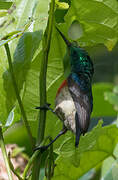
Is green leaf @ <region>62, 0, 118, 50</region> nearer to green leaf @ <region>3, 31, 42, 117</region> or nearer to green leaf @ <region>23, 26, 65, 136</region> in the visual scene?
green leaf @ <region>23, 26, 65, 136</region>

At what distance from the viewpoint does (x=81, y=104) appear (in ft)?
5.12

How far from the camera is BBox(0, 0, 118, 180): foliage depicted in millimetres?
1125

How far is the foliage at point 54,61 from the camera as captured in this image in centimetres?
112

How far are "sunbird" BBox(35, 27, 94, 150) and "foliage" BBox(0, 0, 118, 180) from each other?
0.14 feet

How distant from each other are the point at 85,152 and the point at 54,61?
0.41 metres

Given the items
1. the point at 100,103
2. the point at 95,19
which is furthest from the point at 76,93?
the point at 100,103

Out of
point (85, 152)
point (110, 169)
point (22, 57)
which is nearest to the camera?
point (22, 57)

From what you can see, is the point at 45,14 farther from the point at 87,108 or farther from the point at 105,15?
the point at 87,108

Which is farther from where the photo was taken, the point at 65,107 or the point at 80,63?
the point at 80,63

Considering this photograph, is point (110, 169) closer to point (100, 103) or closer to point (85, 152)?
point (85, 152)

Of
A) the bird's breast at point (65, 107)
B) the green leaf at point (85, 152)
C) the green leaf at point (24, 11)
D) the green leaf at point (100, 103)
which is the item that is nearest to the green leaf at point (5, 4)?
the green leaf at point (24, 11)

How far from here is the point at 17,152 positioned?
1790mm

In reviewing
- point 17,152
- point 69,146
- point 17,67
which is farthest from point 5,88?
point 17,152

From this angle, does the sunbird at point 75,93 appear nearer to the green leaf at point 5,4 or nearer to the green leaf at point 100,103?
the green leaf at point 5,4
